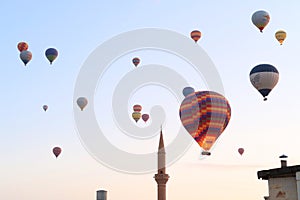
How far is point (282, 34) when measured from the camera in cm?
5978

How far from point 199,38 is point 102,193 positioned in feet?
90.3

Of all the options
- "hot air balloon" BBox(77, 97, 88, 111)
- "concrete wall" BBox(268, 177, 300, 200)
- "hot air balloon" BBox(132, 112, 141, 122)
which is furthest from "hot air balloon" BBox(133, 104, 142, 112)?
"concrete wall" BBox(268, 177, 300, 200)

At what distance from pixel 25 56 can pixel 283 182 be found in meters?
45.3

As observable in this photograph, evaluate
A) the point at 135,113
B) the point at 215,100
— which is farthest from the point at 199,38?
the point at 135,113

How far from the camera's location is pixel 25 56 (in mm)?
66438

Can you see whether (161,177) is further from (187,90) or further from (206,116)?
(206,116)

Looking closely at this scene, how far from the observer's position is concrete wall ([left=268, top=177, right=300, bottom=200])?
30016mm

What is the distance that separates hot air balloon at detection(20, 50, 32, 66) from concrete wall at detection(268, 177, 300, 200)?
4374 cm

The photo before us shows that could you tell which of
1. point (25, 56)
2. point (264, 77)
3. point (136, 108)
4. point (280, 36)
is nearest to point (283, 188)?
point (264, 77)

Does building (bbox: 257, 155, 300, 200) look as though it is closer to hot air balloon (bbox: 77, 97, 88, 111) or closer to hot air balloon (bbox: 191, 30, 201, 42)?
hot air balloon (bbox: 191, 30, 201, 42)

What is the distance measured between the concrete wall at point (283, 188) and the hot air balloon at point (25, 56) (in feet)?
144

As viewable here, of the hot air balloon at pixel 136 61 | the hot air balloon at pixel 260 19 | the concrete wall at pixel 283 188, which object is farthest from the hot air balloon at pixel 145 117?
the concrete wall at pixel 283 188

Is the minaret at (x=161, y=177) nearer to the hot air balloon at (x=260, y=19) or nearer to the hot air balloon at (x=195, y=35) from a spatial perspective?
the hot air balloon at (x=195, y=35)

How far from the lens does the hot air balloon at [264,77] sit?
165 ft
